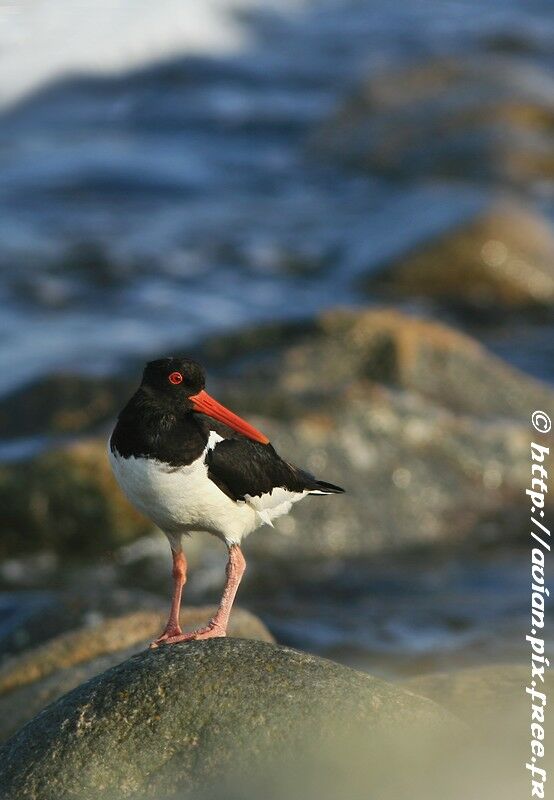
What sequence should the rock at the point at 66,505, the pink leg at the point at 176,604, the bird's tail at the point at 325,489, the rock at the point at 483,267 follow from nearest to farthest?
the pink leg at the point at 176,604 < the bird's tail at the point at 325,489 < the rock at the point at 66,505 < the rock at the point at 483,267

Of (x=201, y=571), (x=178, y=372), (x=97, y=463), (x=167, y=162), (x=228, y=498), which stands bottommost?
→ (x=167, y=162)

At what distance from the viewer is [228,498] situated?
5379mm

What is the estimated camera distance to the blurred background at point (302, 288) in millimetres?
9523

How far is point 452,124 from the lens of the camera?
19922 millimetres

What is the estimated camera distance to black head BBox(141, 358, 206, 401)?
5.46 meters

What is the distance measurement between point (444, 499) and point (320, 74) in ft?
51.0

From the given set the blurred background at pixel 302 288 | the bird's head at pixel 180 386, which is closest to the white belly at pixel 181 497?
the bird's head at pixel 180 386

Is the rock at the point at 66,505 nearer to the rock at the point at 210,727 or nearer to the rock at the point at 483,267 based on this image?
the rock at the point at 210,727

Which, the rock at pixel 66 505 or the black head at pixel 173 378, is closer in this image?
the black head at pixel 173 378

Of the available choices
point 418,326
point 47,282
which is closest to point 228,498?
point 418,326

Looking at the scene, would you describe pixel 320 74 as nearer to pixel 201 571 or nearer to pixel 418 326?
pixel 418 326

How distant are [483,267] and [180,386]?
9992mm

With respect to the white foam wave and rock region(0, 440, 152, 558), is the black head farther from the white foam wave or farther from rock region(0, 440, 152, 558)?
the white foam wave

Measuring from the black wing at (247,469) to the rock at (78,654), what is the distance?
1.10m
